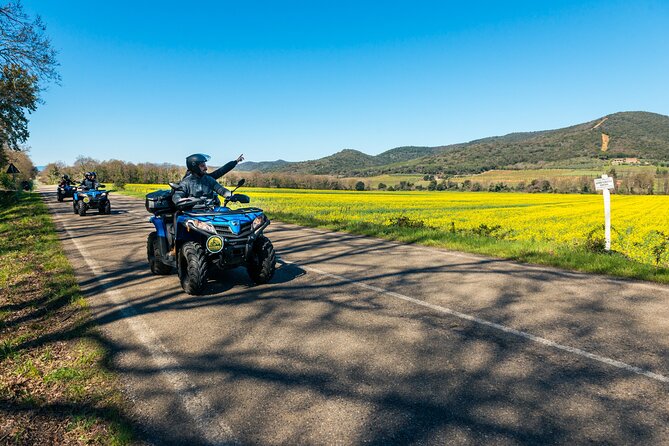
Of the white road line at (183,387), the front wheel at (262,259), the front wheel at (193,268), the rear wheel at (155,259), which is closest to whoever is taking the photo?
the white road line at (183,387)

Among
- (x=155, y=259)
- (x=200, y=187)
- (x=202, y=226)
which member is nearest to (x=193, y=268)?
(x=202, y=226)

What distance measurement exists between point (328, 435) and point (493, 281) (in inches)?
188

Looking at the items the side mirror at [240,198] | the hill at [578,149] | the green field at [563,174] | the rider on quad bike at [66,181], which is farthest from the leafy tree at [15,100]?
the hill at [578,149]

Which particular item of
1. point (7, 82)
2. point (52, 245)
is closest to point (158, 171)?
point (7, 82)

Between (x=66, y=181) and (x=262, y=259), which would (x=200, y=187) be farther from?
(x=66, y=181)

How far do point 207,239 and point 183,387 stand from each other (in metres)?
2.84

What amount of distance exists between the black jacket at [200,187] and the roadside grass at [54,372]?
2160 millimetres

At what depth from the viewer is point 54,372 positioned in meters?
3.61

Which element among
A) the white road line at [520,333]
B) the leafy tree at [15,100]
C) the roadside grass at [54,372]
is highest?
the leafy tree at [15,100]

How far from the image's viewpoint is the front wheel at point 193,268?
19.0ft

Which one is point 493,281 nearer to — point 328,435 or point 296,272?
point 296,272

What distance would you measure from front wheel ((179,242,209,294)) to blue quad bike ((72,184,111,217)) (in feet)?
52.7

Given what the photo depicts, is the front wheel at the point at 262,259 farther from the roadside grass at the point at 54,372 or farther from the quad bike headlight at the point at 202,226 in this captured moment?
the roadside grass at the point at 54,372

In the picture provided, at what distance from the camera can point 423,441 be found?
252cm
